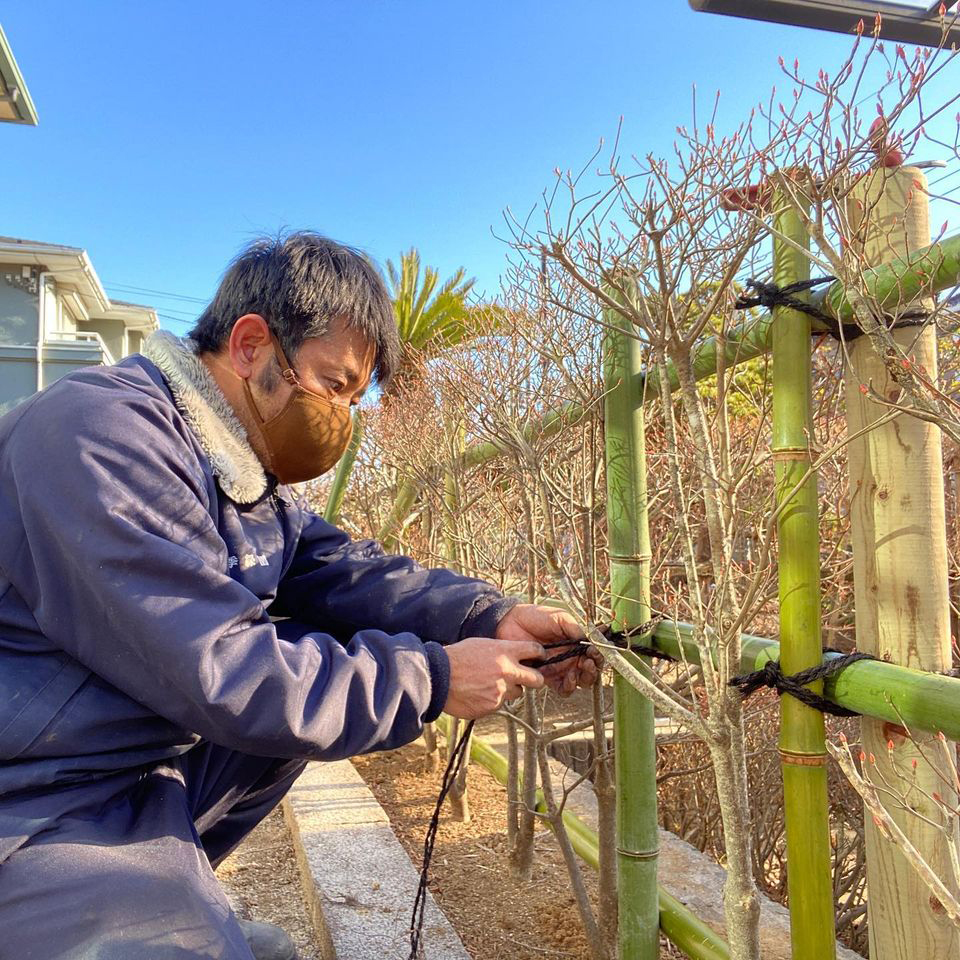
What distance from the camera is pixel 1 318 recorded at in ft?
48.9

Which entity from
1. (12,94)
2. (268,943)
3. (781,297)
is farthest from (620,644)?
(12,94)

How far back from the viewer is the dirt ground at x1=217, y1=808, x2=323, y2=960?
3127 mm

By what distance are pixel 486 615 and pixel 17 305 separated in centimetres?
1551

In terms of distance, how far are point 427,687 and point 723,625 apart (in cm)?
61

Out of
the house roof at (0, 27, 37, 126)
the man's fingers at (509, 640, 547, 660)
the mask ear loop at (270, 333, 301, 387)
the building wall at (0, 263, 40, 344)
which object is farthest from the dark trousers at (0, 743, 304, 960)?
the building wall at (0, 263, 40, 344)

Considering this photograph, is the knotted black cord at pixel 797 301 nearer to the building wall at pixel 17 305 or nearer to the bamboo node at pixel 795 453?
the bamboo node at pixel 795 453

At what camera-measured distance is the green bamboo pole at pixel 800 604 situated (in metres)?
1.60

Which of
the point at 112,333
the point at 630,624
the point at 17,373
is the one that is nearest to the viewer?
the point at 630,624

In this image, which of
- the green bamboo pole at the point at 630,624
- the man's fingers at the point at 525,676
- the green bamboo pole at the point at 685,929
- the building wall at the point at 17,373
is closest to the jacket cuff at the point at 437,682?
the man's fingers at the point at 525,676

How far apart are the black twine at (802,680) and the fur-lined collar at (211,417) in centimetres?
120

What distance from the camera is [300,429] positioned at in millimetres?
2139

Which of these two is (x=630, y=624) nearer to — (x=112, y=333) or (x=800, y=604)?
(x=800, y=604)

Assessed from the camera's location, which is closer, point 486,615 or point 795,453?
point 795,453

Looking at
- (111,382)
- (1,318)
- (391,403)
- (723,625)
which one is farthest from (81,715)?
(1,318)
